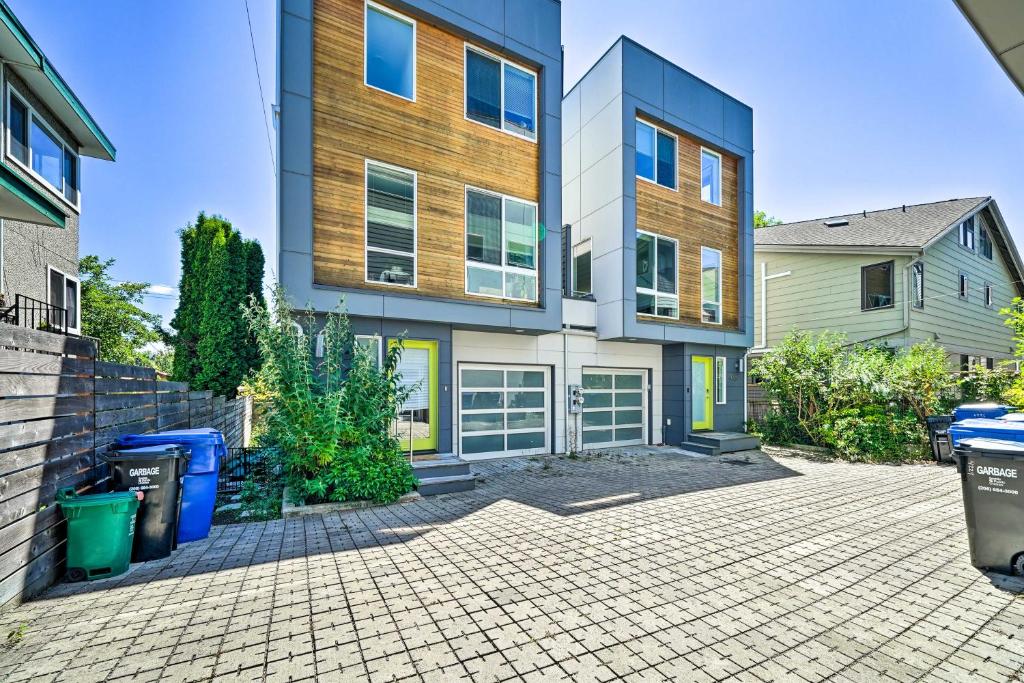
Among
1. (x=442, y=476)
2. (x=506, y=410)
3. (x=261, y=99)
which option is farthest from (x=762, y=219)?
(x=442, y=476)

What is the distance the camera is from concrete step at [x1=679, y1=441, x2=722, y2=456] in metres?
10.6

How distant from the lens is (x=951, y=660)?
271 cm

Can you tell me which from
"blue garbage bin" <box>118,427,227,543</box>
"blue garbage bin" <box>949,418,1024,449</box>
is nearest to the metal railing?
"blue garbage bin" <box>118,427,227,543</box>

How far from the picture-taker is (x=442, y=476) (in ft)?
23.5

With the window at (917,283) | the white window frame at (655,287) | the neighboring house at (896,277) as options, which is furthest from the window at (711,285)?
the window at (917,283)

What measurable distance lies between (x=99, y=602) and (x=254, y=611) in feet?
4.10

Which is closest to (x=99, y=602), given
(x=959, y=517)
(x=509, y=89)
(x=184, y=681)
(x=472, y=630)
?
(x=184, y=681)

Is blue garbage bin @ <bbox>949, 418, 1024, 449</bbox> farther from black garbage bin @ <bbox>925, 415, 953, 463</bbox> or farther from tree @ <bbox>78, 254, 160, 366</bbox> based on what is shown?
tree @ <bbox>78, 254, 160, 366</bbox>

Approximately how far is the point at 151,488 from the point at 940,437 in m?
13.0

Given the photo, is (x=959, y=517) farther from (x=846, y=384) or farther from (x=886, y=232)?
(x=886, y=232)

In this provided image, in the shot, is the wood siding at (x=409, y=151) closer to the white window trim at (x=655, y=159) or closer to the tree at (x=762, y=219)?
the white window trim at (x=655, y=159)

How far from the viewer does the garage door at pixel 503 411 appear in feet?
30.6

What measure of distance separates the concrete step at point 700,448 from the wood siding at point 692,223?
301 centimetres

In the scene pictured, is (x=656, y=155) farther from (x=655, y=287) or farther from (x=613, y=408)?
(x=613, y=408)
